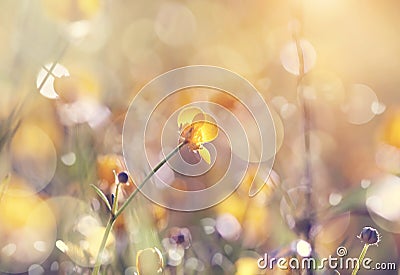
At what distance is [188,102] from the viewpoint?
0.84m

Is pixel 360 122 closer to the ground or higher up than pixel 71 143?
higher up

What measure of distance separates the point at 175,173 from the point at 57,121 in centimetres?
19

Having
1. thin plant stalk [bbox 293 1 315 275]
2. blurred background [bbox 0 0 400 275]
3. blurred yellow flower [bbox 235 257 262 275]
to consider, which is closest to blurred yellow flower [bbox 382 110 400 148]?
blurred background [bbox 0 0 400 275]

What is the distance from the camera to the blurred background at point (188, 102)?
764 mm

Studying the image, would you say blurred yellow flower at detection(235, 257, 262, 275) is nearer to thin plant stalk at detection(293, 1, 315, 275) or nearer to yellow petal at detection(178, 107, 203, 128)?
thin plant stalk at detection(293, 1, 315, 275)

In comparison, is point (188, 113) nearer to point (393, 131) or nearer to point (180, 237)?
point (180, 237)

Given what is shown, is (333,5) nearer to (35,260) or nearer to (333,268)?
(333,268)

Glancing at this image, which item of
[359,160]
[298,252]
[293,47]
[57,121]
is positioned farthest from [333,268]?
[57,121]

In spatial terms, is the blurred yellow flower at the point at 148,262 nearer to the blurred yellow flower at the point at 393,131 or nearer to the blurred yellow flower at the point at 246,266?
the blurred yellow flower at the point at 246,266

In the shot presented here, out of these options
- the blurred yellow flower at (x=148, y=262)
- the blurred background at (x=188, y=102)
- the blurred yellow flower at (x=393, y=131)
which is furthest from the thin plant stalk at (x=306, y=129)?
the blurred yellow flower at (x=148, y=262)

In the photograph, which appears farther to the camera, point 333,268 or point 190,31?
point 190,31

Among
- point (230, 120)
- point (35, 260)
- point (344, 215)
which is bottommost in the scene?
point (35, 260)

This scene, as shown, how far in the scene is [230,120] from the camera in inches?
33.3

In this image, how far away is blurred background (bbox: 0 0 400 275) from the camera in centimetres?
76
